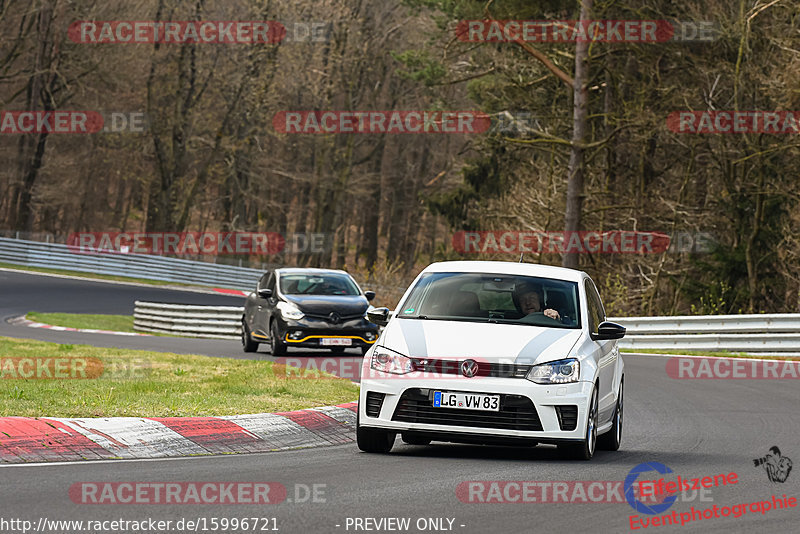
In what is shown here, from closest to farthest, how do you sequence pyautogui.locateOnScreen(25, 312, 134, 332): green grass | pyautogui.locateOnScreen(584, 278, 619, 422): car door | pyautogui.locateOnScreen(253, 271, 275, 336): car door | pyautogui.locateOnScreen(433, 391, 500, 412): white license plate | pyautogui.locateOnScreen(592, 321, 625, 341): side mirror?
1. pyautogui.locateOnScreen(433, 391, 500, 412): white license plate
2. pyautogui.locateOnScreen(584, 278, 619, 422): car door
3. pyautogui.locateOnScreen(592, 321, 625, 341): side mirror
4. pyautogui.locateOnScreen(253, 271, 275, 336): car door
5. pyautogui.locateOnScreen(25, 312, 134, 332): green grass

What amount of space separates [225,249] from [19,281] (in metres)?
25.8

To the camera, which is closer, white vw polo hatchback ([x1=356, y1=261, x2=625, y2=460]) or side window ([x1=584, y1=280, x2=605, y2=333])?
white vw polo hatchback ([x1=356, y1=261, x2=625, y2=460])

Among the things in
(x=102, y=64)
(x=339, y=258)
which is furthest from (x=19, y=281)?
(x=339, y=258)

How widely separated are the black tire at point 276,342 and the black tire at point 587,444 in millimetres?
13281

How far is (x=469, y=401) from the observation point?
957 centimetres

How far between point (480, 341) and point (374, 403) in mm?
980

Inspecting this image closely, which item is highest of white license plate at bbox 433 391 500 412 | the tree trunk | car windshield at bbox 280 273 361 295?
the tree trunk

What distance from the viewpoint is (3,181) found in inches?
2616

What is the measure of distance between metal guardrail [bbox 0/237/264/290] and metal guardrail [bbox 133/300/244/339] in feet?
58.0

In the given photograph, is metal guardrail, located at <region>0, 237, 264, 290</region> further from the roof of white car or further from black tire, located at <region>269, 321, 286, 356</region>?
the roof of white car

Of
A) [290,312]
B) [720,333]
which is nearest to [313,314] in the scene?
[290,312]

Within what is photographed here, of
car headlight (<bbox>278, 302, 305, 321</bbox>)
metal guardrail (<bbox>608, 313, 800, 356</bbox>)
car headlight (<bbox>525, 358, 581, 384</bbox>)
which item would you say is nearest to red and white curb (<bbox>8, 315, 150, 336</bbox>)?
car headlight (<bbox>278, 302, 305, 321</bbox>)

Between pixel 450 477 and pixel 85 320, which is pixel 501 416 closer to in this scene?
Answer: pixel 450 477

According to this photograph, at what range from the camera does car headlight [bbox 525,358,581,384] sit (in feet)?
31.7
